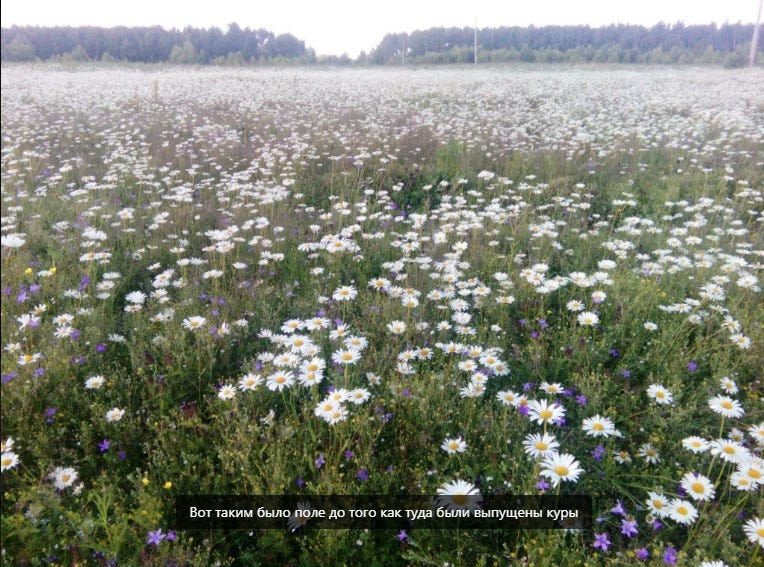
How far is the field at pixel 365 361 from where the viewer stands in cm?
189

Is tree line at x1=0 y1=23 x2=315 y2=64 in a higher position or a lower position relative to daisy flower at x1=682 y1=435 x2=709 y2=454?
higher

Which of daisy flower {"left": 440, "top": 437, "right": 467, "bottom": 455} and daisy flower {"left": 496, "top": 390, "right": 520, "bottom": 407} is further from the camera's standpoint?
daisy flower {"left": 496, "top": 390, "right": 520, "bottom": 407}

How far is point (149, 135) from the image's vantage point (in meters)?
7.95

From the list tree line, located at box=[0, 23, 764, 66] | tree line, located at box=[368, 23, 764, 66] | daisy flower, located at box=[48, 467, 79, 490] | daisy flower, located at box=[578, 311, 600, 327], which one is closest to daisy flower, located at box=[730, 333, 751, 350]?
daisy flower, located at box=[578, 311, 600, 327]

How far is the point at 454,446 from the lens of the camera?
7.27 ft

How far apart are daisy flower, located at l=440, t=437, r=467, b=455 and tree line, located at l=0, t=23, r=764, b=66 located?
432 centimetres

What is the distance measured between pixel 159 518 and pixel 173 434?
58 centimetres

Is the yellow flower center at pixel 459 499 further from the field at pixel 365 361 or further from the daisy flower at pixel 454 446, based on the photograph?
the daisy flower at pixel 454 446

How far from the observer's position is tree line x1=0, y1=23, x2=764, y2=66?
8.98 m

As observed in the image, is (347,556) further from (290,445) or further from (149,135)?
(149,135)

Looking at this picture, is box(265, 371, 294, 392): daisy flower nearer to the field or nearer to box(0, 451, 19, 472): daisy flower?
the field

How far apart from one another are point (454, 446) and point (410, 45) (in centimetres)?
4098

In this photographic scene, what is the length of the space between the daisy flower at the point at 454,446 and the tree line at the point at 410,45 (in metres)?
4.32

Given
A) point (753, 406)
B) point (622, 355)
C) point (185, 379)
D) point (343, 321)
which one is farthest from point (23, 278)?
point (753, 406)
